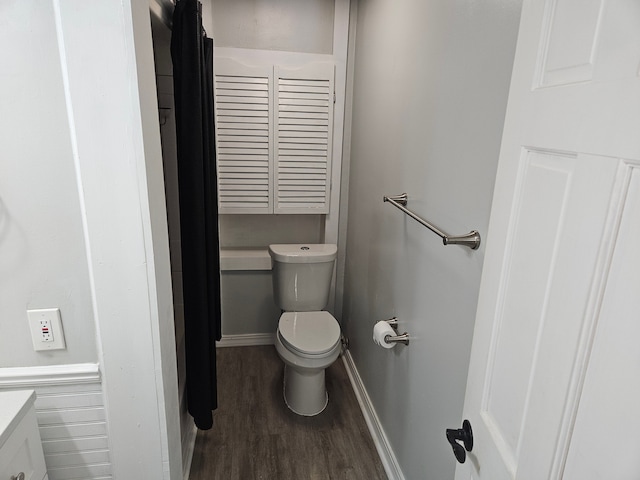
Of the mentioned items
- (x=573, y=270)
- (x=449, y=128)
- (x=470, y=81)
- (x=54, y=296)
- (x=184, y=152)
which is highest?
(x=470, y=81)

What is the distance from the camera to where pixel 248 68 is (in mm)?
2395

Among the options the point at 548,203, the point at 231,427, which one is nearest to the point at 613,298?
the point at 548,203

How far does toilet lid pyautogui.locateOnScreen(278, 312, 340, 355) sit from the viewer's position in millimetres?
2123

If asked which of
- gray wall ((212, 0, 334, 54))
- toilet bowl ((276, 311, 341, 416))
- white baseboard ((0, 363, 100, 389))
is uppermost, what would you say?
gray wall ((212, 0, 334, 54))

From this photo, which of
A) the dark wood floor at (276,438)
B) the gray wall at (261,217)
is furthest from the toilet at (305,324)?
the gray wall at (261,217)

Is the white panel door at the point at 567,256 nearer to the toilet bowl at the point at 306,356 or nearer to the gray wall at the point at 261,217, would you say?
the toilet bowl at the point at 306,356

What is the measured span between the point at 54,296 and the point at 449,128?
1247 mm

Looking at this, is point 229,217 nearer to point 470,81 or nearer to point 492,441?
point 470,81

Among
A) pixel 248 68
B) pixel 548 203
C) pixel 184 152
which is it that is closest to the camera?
pixel 548 203

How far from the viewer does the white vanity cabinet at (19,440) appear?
90 centimetres

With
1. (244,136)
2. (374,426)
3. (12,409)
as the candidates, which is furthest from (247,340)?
(12,409)

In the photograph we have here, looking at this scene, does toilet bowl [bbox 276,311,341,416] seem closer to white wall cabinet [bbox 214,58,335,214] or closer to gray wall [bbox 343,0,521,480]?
gray wall [bbox 343,0,521,480]

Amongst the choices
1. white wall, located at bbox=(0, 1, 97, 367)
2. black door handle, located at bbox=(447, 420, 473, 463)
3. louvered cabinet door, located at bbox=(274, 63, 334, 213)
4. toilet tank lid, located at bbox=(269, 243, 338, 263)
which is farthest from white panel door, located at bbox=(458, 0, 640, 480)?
louvered cabinet door, located at bbox=(274, 63, 334, 213)

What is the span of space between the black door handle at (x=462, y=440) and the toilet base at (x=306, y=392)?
135 cm
